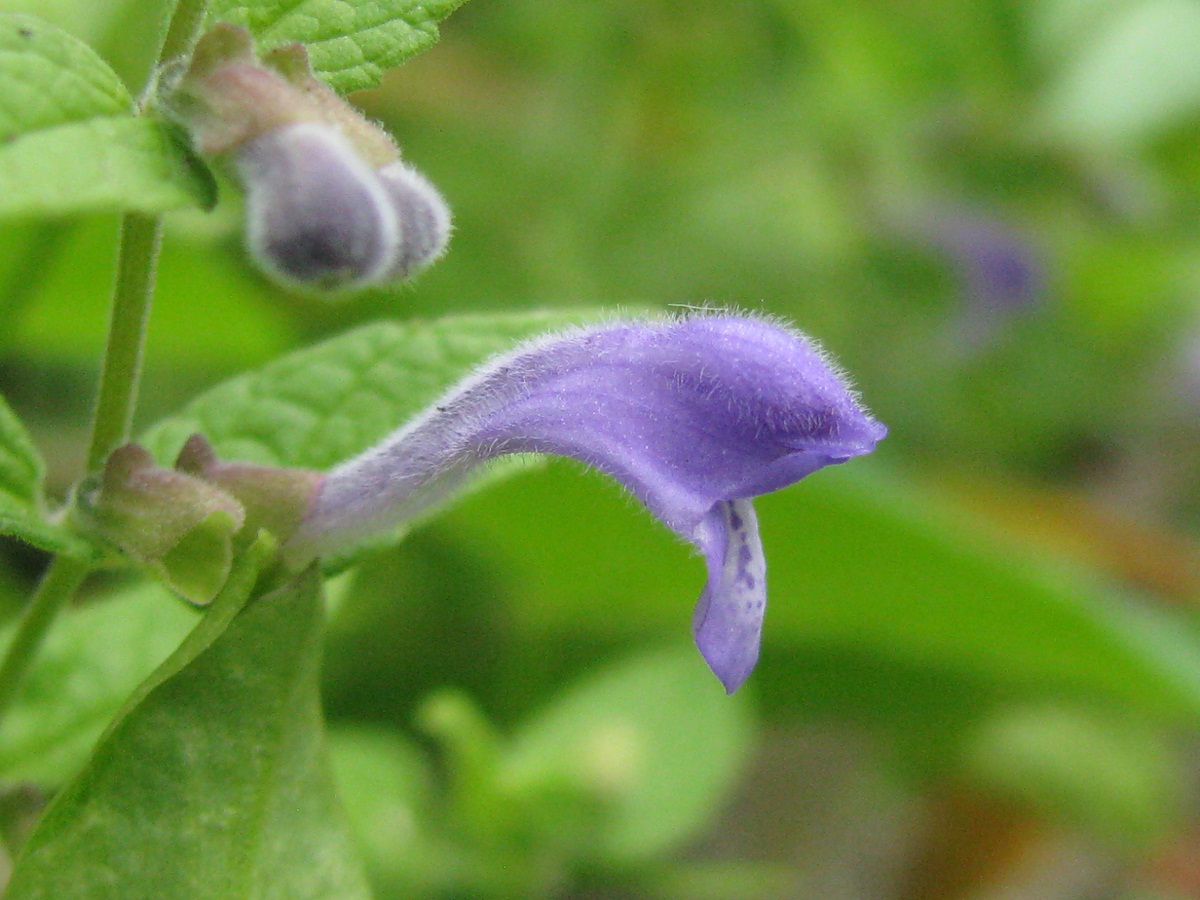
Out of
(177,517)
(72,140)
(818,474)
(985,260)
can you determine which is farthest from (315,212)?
(985,260)

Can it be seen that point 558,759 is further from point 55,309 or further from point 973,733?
point 973,733

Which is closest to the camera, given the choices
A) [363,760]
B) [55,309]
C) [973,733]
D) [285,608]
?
[285,608]

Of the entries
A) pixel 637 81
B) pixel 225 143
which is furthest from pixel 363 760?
pixel 637 81

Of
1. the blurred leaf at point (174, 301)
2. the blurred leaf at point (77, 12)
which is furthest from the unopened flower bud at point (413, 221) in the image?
the blurred leaf at point (174, 301)

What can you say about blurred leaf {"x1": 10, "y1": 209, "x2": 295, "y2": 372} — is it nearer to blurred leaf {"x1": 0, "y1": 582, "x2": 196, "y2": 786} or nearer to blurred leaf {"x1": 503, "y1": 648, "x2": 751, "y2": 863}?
blurred leaf {"x1": 503, "y1": 648, "x2": 751, "y2": 863}

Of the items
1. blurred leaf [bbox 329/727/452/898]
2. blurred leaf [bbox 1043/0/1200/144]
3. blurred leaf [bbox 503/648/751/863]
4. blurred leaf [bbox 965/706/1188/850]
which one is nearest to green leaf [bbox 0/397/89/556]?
blurred leaf [bbox 329/727/452/898]

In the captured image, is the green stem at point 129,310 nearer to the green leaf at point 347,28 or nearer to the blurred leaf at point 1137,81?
the green leaf at point 347,28
